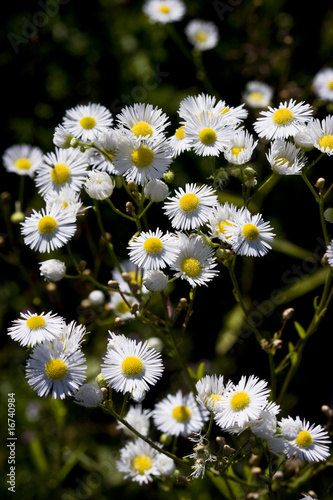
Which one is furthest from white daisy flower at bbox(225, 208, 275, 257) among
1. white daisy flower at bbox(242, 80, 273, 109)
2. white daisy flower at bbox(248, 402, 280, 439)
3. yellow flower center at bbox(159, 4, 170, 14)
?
yellow flower center at bbox(159, 4, 170, 14)

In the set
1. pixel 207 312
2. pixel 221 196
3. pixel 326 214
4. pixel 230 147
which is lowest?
pixel 326 214

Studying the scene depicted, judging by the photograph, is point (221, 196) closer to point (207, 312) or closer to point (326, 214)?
point (207, 312)

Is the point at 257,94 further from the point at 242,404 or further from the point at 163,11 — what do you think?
the point at 242,404

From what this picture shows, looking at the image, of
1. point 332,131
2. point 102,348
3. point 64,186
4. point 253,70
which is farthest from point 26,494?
point 253,70

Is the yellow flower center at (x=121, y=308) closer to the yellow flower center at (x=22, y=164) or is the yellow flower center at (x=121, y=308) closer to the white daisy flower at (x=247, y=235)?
the white daisy flower at (x=247, y=235)

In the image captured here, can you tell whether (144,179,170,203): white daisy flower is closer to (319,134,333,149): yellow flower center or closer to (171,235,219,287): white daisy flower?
(171,235,219,287): white daisy flower

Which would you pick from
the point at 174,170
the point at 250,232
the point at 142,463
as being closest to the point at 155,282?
the point at 250,232

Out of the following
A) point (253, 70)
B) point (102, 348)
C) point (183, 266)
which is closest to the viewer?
point (183, 266)

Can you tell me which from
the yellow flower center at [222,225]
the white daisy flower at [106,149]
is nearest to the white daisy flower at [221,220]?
the yellow flower center at [222,225]
